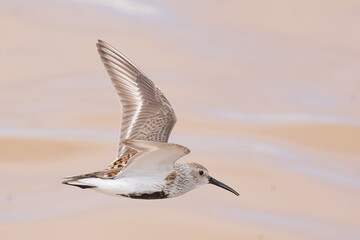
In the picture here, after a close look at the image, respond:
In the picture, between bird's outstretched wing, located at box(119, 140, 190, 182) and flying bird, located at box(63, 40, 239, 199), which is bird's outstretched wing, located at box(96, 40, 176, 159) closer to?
flying bird, located at box(63, 40, 239, 199)

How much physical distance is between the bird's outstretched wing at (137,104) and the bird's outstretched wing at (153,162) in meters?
0.31

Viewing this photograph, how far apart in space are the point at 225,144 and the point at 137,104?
219 cm

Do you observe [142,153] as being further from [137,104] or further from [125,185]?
[137,104]

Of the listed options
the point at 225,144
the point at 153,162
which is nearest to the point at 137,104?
the point at 153,162

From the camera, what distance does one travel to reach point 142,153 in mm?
4391

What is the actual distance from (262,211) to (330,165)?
0.82 metres

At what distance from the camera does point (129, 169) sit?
451 cm

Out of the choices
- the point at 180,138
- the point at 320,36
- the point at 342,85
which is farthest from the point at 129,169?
the point at 320,36

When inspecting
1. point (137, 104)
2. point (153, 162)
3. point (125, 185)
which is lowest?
point (125, 185)

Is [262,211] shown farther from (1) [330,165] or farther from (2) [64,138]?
(2) [64,138]

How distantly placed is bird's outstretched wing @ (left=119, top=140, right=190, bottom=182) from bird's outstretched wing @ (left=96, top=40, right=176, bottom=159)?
305 mm

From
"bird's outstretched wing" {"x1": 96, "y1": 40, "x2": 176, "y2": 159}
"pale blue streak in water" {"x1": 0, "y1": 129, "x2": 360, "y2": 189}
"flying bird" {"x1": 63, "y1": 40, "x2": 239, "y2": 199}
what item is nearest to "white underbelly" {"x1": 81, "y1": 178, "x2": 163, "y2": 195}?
"flying bird" {"x1": 63, "y1": 40, "x2": 239, "y2": 199}

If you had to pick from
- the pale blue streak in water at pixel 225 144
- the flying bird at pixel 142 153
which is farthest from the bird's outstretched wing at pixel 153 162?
the pale blue streak in water at pixel 225 144

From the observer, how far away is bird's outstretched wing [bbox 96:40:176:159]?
16.1ft
